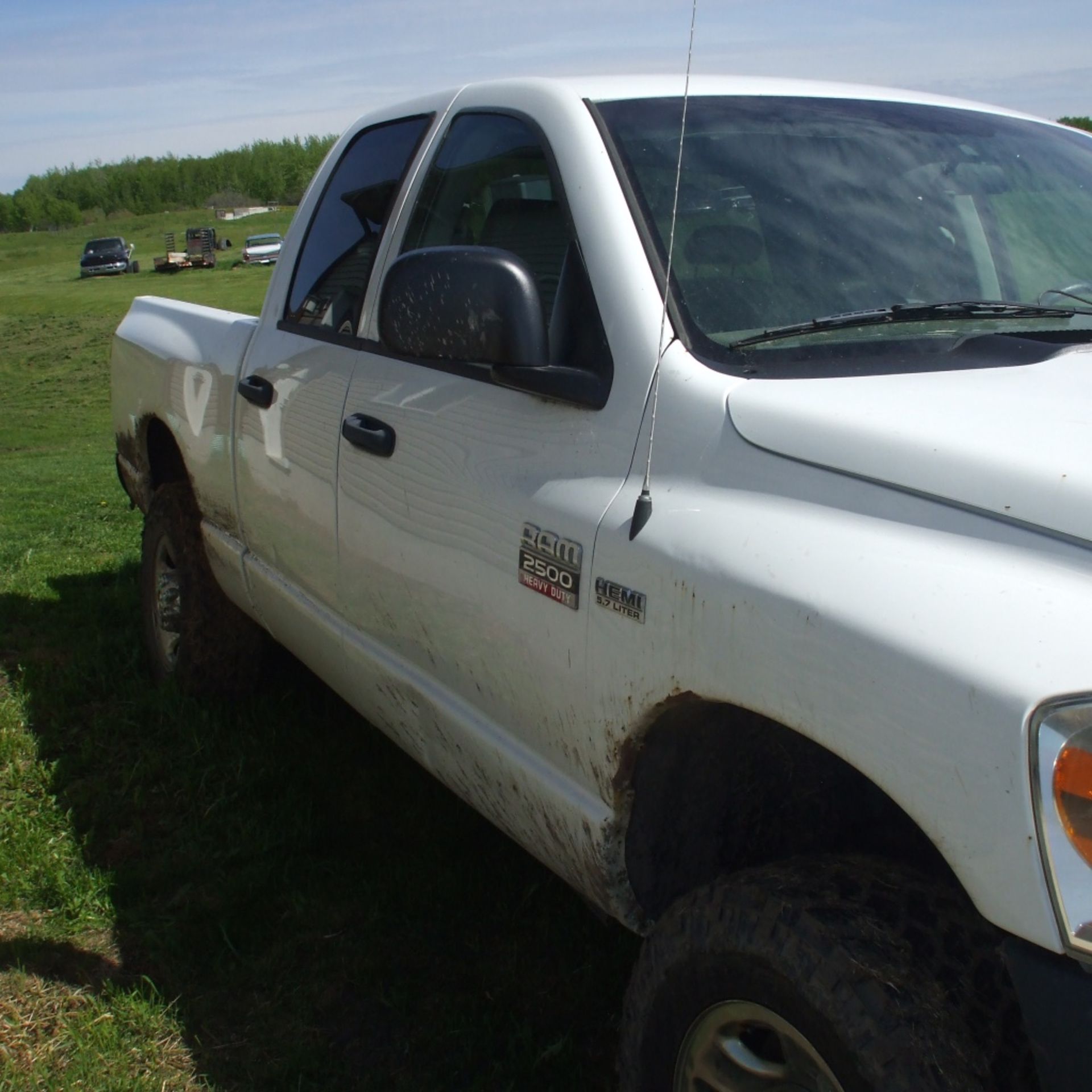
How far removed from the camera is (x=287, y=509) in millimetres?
3381

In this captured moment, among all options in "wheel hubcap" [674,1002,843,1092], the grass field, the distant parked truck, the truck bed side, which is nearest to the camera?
"wheel hubcap" [674,1002,843,1092]

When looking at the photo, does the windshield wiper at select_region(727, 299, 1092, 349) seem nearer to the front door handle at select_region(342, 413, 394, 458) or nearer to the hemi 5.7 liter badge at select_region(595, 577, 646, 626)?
the hemi 5.7 liter badge at select_region(595, 577, 646, 626)

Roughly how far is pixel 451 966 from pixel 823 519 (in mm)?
1699

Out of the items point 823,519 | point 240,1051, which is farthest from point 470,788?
point 823,519

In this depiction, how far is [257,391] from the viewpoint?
357 cm

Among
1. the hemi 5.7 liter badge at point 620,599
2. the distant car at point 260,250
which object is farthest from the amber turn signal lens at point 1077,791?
the distant car at point 260,250

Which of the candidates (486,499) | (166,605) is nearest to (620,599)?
(486,499)

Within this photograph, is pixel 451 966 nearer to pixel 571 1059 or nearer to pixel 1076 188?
pixel 571 1059

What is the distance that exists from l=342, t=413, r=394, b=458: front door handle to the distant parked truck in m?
51.7

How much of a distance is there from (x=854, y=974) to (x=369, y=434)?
1658 mm

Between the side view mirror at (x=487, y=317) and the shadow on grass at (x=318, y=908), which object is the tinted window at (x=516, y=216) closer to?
the side view mirror at (x=487, y=317)

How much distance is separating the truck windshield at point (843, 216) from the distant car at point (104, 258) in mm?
54307

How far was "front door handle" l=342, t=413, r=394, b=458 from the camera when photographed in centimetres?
280

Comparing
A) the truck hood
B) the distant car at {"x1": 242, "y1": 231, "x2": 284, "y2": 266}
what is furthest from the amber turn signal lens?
the distant car at {"x1": 242, "y1": 231, "x2": 284, "y2": 266}
